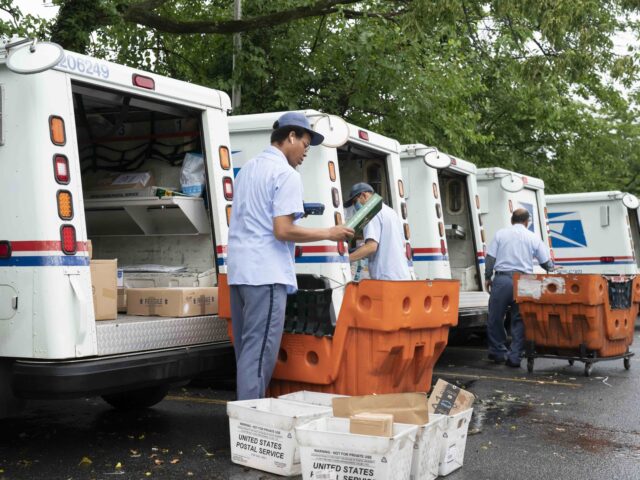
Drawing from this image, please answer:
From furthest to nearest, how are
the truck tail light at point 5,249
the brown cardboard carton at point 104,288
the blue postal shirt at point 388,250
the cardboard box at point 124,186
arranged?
1. the blue postal shirt at point 388,250
2. the cardboard box at point 124,186
3. the brown cardboard carton at point 104,288
4. the truck tail light at point 5,249

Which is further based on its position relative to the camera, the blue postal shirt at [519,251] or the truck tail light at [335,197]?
the blue postal shirt at [519,251]

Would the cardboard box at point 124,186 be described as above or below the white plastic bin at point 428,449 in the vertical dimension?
above

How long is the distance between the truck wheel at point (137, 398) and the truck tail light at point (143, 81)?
241 centimetres

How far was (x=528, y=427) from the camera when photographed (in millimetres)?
6535

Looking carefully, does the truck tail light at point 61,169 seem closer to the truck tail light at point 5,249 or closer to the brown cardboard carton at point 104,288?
the truck tail light at point 5,249

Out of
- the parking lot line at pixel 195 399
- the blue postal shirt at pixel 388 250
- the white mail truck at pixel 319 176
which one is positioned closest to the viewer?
the parking lot line at pixel 195 399

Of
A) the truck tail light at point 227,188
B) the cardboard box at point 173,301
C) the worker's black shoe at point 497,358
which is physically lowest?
the worker's black shoe at point 497,358

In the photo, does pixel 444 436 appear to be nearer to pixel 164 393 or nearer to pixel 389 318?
pixel 389 318

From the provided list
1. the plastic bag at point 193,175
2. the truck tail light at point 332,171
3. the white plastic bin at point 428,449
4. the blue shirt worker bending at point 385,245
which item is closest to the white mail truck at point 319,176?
the truck tail light at point 332,171

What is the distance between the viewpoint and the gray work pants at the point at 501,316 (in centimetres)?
991

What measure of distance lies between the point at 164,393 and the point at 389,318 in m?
2.43

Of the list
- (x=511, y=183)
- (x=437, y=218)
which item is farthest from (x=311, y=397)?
(x=511, y=183)

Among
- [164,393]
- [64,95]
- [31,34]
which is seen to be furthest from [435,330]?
[31,34]

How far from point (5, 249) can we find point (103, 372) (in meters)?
0.92
